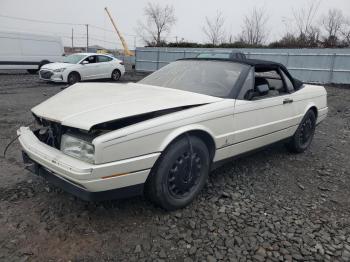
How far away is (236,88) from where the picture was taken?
343 centimetres

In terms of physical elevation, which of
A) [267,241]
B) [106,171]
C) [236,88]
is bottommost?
[267,241]

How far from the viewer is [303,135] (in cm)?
485

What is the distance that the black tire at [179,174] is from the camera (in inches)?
106

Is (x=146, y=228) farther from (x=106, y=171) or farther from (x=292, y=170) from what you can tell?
(x=292, y=170)

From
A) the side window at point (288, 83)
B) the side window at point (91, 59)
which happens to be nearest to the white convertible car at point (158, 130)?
the side window at point (288, 83)

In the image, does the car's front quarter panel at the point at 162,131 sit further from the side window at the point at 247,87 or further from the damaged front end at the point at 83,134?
the side window at the point at 247,87

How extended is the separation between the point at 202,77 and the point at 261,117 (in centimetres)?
84

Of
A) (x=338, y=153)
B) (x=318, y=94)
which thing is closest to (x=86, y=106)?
(x=318, y=94)

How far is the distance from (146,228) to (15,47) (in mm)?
16953

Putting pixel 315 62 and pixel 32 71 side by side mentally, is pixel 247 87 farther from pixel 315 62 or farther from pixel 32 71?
pixel 32 71

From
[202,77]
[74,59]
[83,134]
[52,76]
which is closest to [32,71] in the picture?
[74,59]

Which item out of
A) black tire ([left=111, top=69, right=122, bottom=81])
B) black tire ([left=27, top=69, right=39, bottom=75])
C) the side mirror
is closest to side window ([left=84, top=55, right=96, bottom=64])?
black tire ([left=111, top=69, right=122, bottom=81])

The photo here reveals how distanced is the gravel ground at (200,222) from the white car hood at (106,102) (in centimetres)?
89

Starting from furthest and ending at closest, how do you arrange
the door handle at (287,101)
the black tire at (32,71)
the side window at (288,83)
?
the black tire at (32,71), the side window at (288,83), the door handle at (287,101)
